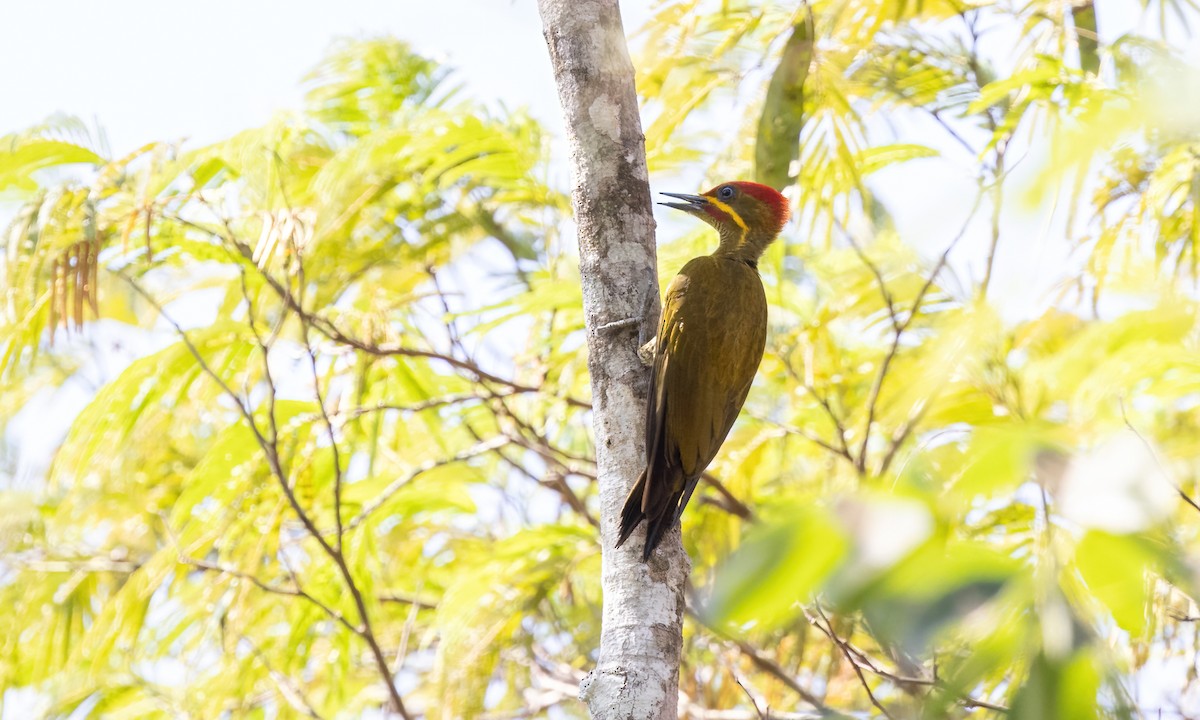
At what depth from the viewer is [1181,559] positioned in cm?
76

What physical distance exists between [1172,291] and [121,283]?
442 centimetres

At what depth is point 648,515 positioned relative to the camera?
2.33 m

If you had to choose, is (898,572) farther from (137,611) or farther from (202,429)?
(202,429)

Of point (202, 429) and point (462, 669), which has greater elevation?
point (202, 429)

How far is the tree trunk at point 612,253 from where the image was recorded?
2334mm

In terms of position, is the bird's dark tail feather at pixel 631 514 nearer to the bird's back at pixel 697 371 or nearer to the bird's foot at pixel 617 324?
the bird's back at pixel 697 371

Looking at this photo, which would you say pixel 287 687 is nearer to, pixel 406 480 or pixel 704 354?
pixel 406 480

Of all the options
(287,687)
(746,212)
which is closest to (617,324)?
(746,212)

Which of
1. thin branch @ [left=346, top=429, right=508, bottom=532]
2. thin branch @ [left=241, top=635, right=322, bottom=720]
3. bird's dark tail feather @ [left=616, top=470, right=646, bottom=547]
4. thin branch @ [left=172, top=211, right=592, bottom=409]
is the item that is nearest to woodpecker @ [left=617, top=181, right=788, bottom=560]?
bird's dark tail feather @ [left=616, top=470, right=646, bottom=547]

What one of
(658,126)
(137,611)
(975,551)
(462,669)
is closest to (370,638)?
(462,669)

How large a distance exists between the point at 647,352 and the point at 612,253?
0.82 ft

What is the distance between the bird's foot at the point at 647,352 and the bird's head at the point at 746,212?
122 centimetres

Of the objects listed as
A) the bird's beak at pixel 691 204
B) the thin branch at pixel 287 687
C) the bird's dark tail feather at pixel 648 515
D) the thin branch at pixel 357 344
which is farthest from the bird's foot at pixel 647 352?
the thin branch at pixel 287 687

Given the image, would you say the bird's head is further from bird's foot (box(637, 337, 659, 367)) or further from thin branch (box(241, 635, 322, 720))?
thin branch (box(241, 635, 322, 720))
